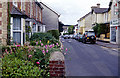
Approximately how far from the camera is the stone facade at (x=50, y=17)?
36.6 m

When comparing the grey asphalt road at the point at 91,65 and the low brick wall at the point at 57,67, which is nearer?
the low brick wall at the point at 57,67

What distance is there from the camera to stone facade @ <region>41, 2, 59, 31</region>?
3656 cm

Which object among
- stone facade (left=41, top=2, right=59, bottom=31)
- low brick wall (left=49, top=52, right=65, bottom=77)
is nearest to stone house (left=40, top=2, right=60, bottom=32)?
stone facade (left=41, top=2, right=59, bottom=31)

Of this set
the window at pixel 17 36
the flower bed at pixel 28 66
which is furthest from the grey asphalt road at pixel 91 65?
the window at pixel 17 36

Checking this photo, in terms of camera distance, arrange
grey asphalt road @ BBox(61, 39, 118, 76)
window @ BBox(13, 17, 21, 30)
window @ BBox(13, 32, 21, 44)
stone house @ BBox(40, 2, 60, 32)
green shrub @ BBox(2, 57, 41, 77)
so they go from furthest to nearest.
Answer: stone house @ BBox(40, 2, 60, 32)
window @ BBox(13, 32, 21, 44)
window @ BBox(13, 17, 21, 30)
grey asphalt road @ BBox(61, 39, 118, 76)
green shrub @ BBox(2, 57, 41, 77)

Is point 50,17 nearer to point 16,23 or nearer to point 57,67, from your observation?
point 16,23

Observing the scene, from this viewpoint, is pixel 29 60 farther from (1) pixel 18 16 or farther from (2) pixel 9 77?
(1) pixel 18 16

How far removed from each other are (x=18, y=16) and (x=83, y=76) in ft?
26.4

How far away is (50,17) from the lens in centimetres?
3684

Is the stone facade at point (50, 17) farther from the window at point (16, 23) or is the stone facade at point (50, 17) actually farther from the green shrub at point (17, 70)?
the green shrub at point (17, 70)

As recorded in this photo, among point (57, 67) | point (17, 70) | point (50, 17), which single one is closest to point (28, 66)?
point (17, 70)

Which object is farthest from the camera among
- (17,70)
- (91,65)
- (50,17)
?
(50,17)

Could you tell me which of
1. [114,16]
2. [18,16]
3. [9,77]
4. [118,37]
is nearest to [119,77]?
[9,77]

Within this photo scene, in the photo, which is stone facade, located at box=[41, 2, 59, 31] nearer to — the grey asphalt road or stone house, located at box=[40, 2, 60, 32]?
stone house, located at box=[40, 2, 60, 32]
